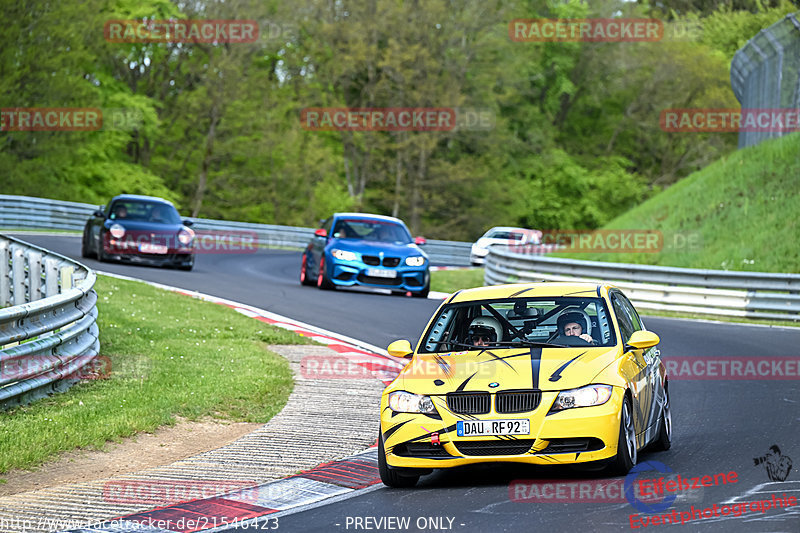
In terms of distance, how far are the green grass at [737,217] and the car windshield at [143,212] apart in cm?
1074

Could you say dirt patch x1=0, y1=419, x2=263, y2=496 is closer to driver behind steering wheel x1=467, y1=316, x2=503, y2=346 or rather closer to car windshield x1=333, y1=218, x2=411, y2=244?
driver behind steering wheel x1=467, y1=316, x2=503, y2=346

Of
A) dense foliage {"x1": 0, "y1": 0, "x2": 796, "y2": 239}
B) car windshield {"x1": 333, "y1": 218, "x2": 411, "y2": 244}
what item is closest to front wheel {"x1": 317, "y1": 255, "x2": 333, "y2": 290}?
car windshield {"x1": 333, "y1": 218, "x2": 411, "y2": 244}

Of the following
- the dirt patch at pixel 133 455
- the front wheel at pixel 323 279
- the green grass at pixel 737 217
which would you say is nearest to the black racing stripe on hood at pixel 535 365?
the dirt patch at pixel 133 455

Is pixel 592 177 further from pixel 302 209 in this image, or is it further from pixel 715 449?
pixel 715 449

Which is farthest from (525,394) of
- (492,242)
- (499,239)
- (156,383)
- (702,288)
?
(499,239)

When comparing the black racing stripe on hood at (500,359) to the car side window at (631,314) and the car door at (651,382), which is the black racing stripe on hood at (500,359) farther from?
the car side window at (631,314)

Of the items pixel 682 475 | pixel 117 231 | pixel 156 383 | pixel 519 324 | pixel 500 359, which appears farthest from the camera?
pixel 117 231

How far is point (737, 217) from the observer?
93.1ft

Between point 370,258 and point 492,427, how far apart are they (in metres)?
15.1

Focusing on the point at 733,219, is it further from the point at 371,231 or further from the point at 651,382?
the point at 651,382

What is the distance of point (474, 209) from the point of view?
6116cm

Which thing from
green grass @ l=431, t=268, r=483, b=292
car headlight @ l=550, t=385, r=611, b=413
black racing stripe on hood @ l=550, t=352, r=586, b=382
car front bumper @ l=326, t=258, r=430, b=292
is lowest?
green grass @ l=431, t=268, r=483, b=292

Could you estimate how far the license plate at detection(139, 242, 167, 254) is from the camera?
25328 millimetres

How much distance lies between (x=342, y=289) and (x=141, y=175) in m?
31.3
